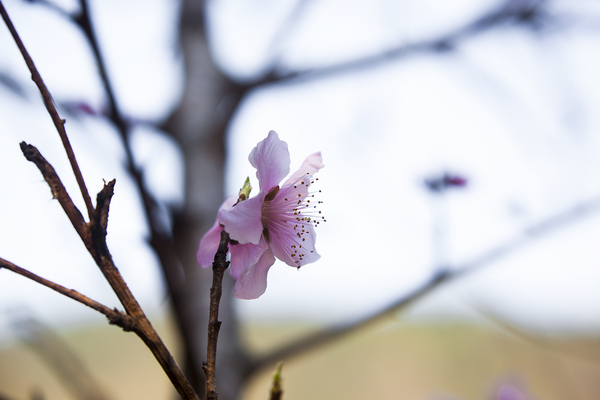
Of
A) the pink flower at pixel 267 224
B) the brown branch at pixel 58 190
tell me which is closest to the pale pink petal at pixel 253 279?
the pink flower at pixel 267 224

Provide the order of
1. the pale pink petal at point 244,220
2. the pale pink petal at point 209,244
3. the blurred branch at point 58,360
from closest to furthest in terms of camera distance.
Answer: the pale pink petal at point 244,220
the pale pink petal at point 209,244
the blurred branch at point 58,360

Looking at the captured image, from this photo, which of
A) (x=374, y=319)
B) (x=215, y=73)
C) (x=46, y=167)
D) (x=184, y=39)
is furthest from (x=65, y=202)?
(x=184, y=39)

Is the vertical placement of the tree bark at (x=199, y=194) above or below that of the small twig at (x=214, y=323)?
above

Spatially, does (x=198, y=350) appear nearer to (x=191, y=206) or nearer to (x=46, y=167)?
(x=191, y=206)

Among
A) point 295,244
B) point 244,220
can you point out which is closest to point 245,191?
point 244,220

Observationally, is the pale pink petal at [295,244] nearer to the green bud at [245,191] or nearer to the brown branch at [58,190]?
the green bud at [245,191]

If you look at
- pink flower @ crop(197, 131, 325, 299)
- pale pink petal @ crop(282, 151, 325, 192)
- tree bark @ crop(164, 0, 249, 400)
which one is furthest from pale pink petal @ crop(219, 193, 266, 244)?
tree bark @ crop(164, 0, 249, 400)
